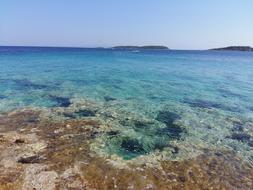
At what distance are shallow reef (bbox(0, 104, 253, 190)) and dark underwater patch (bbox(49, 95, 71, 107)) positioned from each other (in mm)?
3711

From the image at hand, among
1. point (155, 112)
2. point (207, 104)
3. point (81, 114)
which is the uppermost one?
point (81, 114)

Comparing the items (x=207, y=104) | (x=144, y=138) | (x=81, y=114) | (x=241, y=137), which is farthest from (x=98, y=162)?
(x=207, y=104)

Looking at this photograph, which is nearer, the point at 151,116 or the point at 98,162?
the point at 98,162

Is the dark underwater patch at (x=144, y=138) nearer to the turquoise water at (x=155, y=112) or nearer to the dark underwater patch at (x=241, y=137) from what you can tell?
the turquoise water at (x=155, y=112)

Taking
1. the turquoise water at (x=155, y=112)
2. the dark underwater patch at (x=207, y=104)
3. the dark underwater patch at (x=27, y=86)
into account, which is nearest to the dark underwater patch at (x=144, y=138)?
the turquoise water at (x=155, y=112)

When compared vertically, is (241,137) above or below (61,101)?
below

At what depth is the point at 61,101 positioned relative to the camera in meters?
18.7

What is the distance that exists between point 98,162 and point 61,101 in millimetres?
9594

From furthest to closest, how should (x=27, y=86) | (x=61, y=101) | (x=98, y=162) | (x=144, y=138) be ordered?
(x=27, y=86) → (x=61, y=101) → (x=144, y=138) → (x=98, y=162)

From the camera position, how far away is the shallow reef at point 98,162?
28.5 feet

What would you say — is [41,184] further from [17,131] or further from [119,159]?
[17,131]

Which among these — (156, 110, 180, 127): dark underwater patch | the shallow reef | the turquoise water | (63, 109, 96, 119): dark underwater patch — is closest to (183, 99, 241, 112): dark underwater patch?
the turquoise water

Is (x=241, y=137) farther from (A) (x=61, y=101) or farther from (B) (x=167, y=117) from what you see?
(A) (x=61, y=101)

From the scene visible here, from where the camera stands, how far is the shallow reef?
8.69 m
